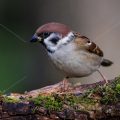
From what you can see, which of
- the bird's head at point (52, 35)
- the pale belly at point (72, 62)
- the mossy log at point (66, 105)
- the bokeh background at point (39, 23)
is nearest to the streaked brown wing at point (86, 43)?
the pale belly at point (72, 62)

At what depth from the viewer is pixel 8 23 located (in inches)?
446

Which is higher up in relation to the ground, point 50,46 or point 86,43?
point 86,43

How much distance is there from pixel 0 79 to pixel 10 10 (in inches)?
113

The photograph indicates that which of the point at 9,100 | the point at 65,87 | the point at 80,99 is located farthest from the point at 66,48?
the point at 9,100

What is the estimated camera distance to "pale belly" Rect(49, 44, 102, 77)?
5996 millimetres

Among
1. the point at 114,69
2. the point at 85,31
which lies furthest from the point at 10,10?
the point at 114,69

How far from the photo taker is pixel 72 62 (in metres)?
6.02

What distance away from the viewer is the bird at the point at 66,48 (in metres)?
5.84

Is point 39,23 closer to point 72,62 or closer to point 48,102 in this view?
point 72,62

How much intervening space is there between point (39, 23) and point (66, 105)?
22.6 feet

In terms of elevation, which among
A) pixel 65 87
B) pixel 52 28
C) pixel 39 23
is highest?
pixel 39 23

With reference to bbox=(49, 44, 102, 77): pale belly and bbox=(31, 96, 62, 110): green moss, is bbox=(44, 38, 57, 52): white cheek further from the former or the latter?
bbox=(31, 96, 62, 110): green moss

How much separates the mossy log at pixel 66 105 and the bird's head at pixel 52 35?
29.5 inches

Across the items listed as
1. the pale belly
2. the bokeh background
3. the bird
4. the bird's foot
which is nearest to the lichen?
the bird's foot
